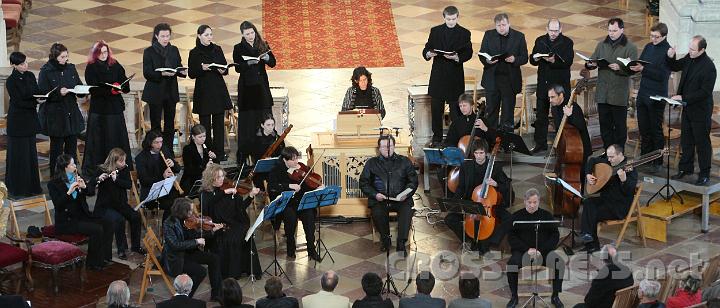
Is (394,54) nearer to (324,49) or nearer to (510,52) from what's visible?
(324,49)

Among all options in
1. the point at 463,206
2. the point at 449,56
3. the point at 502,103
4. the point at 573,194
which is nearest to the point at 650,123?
the point at 573,194

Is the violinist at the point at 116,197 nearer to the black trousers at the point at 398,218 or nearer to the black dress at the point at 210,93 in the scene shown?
the black dress at the point at 210,93

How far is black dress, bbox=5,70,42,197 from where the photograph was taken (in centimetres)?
1438

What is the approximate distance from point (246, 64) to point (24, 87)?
2.17 meters

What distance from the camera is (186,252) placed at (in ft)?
42.0

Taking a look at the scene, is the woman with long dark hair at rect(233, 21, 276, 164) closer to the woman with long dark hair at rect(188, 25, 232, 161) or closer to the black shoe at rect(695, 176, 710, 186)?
the woman with long dark hair at rect(188, 25, 232, 161)

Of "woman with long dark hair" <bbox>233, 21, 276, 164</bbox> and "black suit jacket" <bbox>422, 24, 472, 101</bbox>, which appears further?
"black suit jacket" <bbox>422, 24, 472, 101</bbox>

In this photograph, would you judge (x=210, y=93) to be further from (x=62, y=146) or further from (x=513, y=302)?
(x=513, y=302)

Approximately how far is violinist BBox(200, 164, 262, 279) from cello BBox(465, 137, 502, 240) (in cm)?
196

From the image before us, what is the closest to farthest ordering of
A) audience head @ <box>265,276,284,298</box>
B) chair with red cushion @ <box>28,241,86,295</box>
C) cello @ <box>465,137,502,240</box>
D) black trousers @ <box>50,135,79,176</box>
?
audience head @ <box>265,276,284,298</box> → chair with red cushion @ <box>28,241,86,295</box> → cello @ <box>465,137,502,240</box> → black trousers @ <box>50,135,79,176</box>

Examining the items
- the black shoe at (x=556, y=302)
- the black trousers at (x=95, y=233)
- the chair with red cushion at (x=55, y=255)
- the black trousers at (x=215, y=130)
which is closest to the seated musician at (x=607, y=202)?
the black shoe at (x=556, y=302)

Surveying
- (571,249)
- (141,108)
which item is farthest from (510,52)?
(141,108)

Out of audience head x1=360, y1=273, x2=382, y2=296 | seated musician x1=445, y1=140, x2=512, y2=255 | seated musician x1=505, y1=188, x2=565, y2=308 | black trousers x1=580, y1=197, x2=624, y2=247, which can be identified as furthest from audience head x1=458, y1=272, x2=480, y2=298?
black trousers x1=580, y1=197, x2=624, y2=247

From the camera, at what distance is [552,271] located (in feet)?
42.0
